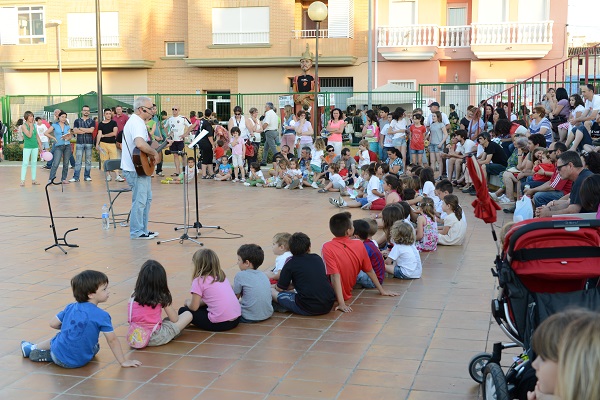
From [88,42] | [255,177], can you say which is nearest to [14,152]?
[88,42]

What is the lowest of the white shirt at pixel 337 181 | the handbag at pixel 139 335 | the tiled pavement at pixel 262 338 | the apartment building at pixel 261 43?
the tiled pavement at pixel 262 338

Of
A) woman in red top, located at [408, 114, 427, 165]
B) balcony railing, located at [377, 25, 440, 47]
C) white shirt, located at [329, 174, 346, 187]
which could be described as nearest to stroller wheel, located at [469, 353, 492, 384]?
white shirt, located at [329, 174, 346, 187]

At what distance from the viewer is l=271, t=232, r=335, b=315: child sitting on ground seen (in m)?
7.16

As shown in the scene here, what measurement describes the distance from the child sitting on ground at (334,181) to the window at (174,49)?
20442 mm

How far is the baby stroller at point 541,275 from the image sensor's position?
4.74 m

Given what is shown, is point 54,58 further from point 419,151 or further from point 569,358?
point 569,358

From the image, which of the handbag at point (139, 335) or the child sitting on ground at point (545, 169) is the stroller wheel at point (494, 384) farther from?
the child sitting on ground at point (545, 169)

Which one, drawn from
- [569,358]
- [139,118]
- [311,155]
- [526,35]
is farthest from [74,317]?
[526,35]

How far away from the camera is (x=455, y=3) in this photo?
1342 inches

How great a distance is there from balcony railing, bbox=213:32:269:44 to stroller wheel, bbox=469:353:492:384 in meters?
30.3

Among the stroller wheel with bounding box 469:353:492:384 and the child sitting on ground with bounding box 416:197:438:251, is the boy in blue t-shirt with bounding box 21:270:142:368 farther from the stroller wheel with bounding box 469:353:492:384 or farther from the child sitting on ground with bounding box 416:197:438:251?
the child sitting on ground with bounding box 416:197:438:251

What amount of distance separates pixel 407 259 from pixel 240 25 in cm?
2768

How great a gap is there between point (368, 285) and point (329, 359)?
2.37 meters

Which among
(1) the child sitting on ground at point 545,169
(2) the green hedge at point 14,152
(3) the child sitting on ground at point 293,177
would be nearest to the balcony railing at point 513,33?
(3) the child sitting on ground at point 293,177
